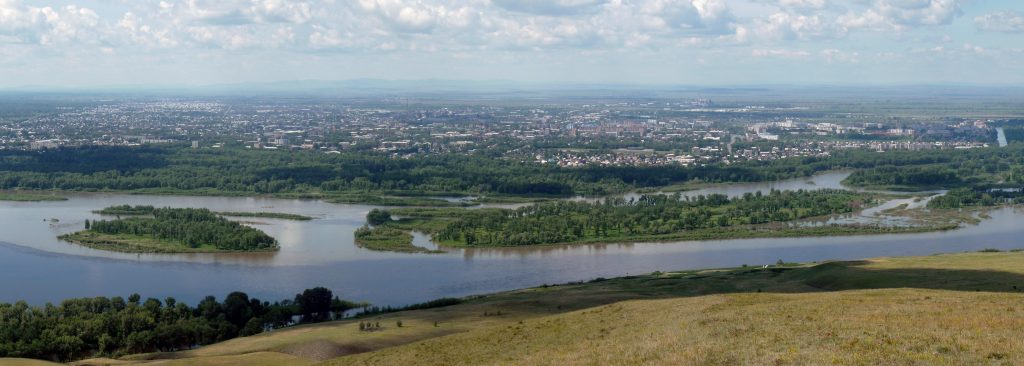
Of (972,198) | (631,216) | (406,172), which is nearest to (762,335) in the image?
(631,216)

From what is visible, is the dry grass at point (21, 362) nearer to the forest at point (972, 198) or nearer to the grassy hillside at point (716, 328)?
the grassy hillside at point (716, 328)

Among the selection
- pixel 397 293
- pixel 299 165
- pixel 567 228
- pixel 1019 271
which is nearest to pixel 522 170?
pixel 299 165

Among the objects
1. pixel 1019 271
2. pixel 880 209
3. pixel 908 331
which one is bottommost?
pixel 880 209

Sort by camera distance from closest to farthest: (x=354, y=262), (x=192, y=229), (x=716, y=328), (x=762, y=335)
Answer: (x=762, y=335)
(x=716, y=328)
(x=354, y=262)
(x=192, y=229)

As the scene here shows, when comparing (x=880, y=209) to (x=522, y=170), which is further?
(x=522, y=170)

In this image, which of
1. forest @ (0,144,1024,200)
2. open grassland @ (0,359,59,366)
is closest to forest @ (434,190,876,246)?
forest @ (0,144,1024,200)

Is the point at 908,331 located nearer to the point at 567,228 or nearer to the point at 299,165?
the point at 567,228

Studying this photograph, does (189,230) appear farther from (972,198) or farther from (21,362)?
(972,198)
